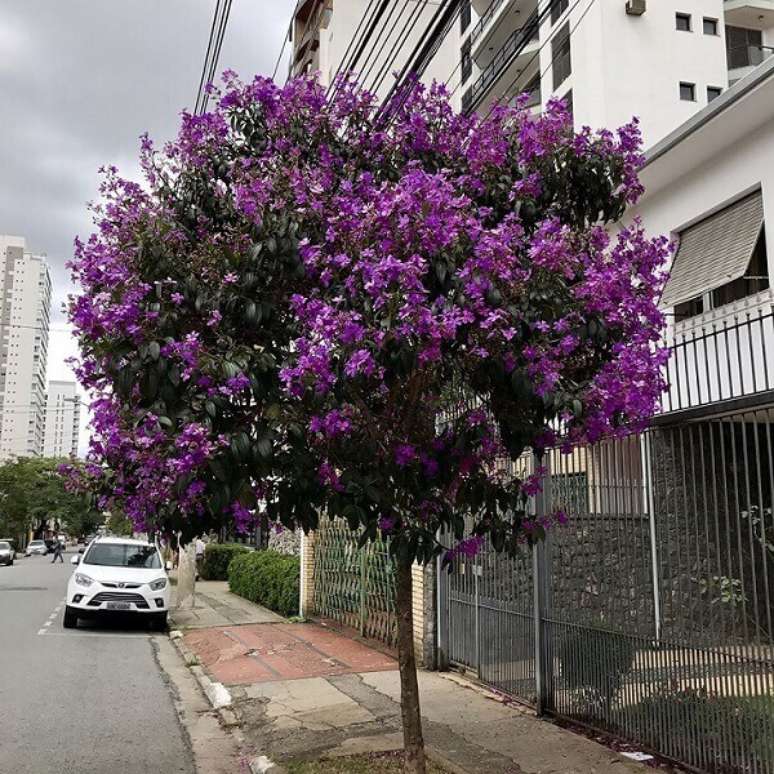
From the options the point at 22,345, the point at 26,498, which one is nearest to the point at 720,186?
the point at 22,345

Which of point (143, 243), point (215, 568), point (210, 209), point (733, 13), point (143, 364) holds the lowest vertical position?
point (215, 568)

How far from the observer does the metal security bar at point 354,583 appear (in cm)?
1155

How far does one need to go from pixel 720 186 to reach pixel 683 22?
17714 millimetres

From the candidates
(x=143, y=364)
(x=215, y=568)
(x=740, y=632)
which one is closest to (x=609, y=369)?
(x=740, y=632)

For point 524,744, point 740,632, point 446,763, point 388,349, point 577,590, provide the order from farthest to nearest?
point 577,590 < point 524,744 < point 446,763 < point 740,632 < point 388,349

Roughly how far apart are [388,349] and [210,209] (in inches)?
85.1

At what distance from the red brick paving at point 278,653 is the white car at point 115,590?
0.98 m

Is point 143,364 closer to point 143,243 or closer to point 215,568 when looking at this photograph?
point 143,243

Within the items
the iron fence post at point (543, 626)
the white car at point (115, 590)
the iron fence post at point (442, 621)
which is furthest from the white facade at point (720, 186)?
the white car at point (115, 590)

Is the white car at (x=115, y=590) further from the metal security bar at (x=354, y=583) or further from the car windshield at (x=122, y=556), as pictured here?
the metal security bar at (x=354, y=583)

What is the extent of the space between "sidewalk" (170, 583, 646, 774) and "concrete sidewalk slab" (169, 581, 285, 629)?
2.70 meters

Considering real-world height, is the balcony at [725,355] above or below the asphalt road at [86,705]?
above

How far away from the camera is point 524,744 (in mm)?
6480

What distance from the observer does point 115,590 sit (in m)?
14.3
